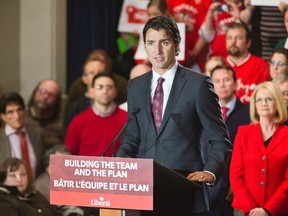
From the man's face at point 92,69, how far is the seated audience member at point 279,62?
1.58 m

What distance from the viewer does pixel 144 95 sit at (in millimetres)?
3484

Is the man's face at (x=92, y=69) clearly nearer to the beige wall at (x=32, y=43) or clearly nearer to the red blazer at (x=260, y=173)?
the beige wall at (x=32, y=43)

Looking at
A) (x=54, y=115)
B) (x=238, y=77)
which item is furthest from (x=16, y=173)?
(x=238, y=77)

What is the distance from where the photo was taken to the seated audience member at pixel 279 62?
5734 mm

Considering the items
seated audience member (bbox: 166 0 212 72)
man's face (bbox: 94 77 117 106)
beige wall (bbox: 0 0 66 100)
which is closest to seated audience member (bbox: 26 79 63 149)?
man's face (bbox: 94 77 117 106)

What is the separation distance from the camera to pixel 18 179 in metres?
5.74

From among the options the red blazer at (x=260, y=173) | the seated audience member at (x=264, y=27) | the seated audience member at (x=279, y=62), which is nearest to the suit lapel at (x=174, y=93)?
the red blazer at (x=260, y=173)

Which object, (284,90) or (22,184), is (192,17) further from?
Result: (22,184)

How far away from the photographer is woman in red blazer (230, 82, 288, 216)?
16.2 ft

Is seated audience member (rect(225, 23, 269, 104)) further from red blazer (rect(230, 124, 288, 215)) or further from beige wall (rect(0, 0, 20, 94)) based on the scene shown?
beige wall (rect(0, 0, 20, 94))

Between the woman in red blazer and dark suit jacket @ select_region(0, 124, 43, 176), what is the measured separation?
188cm

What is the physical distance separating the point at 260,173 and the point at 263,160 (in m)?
0.08

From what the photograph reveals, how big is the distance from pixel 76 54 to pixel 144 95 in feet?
15.2

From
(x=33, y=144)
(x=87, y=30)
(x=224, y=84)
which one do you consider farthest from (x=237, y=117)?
(x=87, y=30)
